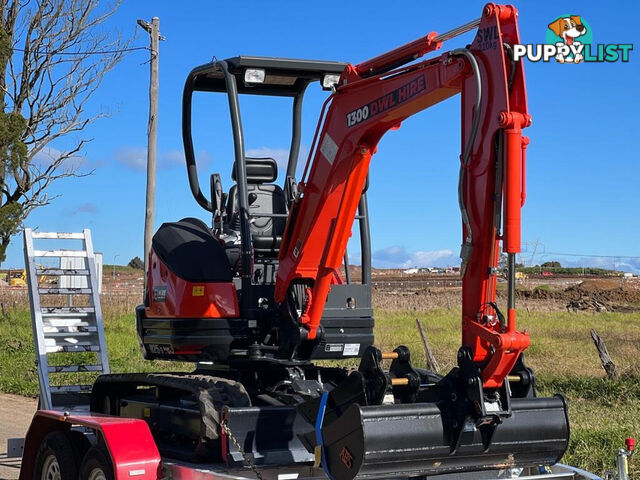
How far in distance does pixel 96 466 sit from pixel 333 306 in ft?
7.48

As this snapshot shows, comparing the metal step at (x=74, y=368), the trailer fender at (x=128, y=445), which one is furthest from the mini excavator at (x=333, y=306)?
the metal step at (x=74, y=368)

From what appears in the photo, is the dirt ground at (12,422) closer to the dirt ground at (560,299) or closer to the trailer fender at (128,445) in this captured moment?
the trailer fender at (128,445)

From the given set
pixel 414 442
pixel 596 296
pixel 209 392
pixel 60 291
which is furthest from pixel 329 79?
pixel 596 296

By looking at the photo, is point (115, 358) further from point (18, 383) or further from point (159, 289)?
point (159, 289)

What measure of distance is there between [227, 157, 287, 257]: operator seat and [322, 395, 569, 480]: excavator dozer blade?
257cm

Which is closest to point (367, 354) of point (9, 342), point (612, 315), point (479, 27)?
point (479, 27)

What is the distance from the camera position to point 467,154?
5996 millimetres

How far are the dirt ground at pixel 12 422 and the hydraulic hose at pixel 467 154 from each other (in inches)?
239

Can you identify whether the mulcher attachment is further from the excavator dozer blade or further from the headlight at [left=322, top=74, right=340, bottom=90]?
the headlight at [left=322, top=74, right=340, bottom=90]

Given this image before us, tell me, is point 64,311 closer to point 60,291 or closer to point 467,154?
point 60,291

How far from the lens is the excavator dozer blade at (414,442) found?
5.69 metres

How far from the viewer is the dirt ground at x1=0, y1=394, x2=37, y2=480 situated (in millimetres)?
10180

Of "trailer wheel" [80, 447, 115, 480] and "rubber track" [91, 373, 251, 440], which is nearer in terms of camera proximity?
"rubber track" [91, 373, 251, 440]

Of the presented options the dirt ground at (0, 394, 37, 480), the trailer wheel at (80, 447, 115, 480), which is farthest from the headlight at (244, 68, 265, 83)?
the dirt ground at (0, 394, 37, 480)
